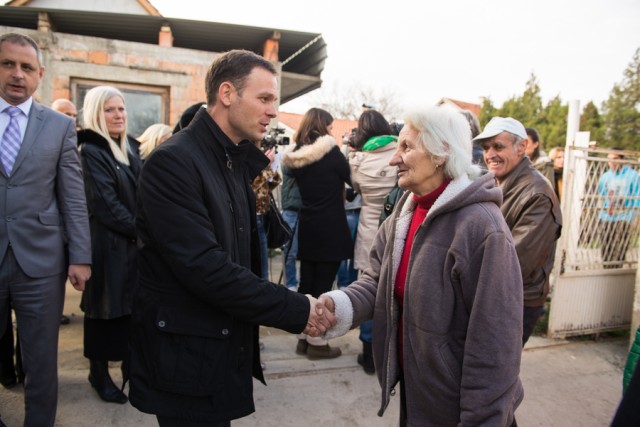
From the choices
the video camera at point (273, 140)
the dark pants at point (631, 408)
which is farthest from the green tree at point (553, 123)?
the dark pants at point (631, 408)

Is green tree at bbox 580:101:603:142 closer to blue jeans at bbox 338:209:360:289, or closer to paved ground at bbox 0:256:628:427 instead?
paved ground at bbox 0:256:628:427

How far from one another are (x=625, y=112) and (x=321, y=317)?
1014 inches

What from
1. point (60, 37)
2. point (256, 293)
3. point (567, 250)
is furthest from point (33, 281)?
point (60, 37)

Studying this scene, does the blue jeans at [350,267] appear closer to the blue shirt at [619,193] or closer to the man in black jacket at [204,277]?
the blue shirt at [619,193]

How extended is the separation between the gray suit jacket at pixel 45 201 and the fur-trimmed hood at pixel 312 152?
1.86 m

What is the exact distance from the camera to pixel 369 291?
7.32ft

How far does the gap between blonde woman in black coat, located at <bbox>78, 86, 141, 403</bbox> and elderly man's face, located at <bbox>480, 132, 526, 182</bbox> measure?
2632 mm

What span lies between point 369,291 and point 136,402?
1140 mm

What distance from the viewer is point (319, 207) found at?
13.5ft

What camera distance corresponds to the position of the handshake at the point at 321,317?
1991 mm

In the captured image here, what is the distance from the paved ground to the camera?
10.1 feet

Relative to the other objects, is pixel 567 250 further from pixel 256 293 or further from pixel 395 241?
pixel 256 293

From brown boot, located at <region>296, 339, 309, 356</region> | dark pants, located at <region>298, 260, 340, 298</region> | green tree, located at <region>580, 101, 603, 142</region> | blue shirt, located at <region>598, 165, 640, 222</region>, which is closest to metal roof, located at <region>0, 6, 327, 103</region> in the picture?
dark pants, located at <region>298, 260, 340, 298</region>

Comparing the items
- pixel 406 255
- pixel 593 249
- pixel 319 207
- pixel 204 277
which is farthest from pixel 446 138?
pixel 593 249
